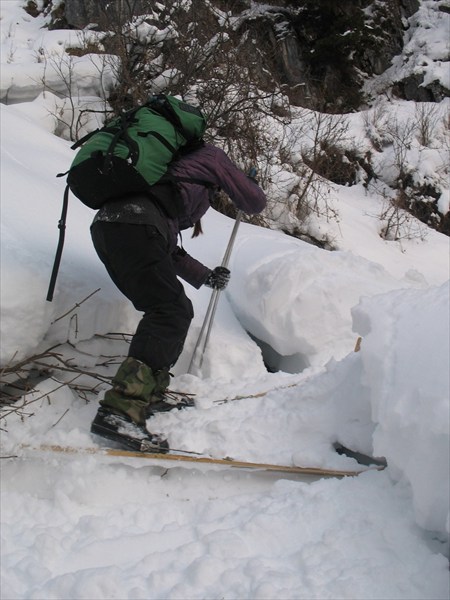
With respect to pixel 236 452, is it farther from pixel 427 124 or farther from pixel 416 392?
pixel 427 124

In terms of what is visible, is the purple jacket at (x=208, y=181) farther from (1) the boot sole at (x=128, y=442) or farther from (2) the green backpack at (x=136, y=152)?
(1) the boot sole at (x=128, y=442)

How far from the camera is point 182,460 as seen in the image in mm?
2105

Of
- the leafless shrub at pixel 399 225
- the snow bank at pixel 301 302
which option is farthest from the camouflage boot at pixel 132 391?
the leafless shrub at pixel 399 225

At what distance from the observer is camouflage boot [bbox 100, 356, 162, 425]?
Answer: 2.24m

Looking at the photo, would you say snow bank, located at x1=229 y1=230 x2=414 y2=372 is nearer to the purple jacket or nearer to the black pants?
the purple jacket

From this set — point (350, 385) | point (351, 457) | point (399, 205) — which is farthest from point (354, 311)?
point (399, 205)

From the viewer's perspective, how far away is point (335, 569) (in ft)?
5.23

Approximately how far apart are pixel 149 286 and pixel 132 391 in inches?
17.1

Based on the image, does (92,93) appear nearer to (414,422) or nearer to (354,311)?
(354,311)

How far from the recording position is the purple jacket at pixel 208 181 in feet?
8.20

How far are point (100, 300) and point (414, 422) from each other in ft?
5.74

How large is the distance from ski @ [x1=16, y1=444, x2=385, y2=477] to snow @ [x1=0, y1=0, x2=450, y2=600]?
0.03 metres

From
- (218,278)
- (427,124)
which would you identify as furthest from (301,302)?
(427,124)

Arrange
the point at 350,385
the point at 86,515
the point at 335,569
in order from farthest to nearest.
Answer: the point at 350,385
the point at 86,515
the point at 335,569
